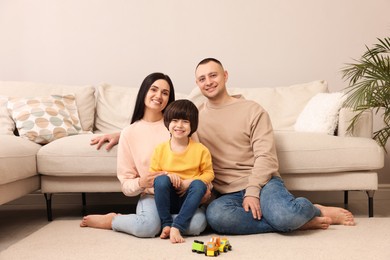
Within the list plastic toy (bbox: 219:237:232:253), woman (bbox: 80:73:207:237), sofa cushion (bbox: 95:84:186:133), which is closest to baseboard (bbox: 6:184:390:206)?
sofa cushion (bbox: 95:84:186:133)

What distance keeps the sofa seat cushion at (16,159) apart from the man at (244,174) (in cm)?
90

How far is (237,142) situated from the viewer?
2.32 m

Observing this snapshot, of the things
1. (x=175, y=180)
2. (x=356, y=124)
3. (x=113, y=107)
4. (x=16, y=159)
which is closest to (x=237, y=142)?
(x=175, y=180)

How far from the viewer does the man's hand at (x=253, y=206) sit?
212 centimetres

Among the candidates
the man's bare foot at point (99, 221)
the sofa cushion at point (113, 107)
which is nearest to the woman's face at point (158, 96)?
the man's bare foot at point (99, 221)

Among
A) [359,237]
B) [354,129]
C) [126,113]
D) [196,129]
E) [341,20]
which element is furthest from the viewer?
[341,20]

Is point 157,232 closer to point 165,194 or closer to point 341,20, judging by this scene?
point 165,194

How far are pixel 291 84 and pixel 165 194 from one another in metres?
1.80

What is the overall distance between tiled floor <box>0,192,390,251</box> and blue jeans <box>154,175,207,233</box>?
0.71m

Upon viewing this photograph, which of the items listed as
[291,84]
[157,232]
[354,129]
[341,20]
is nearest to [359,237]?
[354,129]

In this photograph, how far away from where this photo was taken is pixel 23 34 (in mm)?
3523

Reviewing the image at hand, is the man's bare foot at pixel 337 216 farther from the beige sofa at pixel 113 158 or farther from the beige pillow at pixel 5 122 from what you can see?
the beige pillow at pixel 5 122

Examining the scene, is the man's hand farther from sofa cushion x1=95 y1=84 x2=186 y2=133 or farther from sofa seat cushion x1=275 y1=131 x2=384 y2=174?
sofa cushion x1=95 y1=84 x2=186 y2=133

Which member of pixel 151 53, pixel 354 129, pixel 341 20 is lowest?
pixel 354 129
